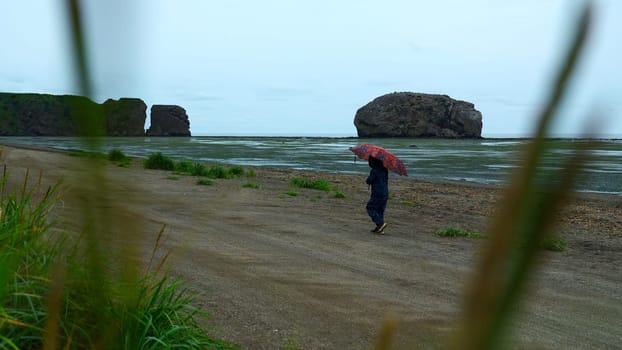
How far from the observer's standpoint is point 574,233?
11070mm

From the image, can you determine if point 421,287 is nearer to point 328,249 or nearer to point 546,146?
point 328,249

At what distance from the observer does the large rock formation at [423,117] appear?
326 feet

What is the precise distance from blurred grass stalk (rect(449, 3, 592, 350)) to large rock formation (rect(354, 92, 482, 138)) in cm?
10116

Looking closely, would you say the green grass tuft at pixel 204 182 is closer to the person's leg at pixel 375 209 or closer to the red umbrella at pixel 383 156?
the red umbrella at pixel 383 156

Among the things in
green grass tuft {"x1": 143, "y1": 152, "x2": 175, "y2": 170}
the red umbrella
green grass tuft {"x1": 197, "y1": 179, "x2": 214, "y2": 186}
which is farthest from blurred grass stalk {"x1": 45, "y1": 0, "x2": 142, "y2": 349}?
green grass tuft {"x1": 143, "y1": 152, "x2": 175, "y2": 170}

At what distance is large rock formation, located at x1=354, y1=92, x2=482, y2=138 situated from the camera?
3907 inches

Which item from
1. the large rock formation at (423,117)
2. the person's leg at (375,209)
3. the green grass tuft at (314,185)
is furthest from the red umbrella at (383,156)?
the large rock formation at (423,117)

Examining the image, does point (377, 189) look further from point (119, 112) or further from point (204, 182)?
point (119, 112)

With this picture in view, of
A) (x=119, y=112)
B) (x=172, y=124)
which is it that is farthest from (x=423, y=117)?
(x=119, y=112)

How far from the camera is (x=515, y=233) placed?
0.62ft

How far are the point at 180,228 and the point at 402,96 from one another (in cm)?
9596

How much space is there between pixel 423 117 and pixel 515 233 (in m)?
102

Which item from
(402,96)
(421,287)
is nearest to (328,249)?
(421,287)

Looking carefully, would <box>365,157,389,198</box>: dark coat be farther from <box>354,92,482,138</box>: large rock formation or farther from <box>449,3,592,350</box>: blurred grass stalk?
<box>354,92,482,138</box>: large rock formation
